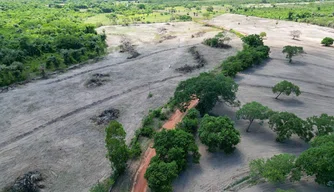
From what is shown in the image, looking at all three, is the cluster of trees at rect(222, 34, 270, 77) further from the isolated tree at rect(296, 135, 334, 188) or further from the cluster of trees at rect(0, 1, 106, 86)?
the cluster of trees at rect(0, 1, 106, 86)

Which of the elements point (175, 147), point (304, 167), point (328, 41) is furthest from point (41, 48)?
point (328, 41)

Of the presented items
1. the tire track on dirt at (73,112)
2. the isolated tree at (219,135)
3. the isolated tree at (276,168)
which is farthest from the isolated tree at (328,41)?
the isolated tree at (276,168)

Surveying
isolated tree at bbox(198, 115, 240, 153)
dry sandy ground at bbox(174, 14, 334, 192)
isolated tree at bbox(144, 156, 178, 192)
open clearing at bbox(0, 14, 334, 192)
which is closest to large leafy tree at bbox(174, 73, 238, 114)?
dry sandy ground at bbox(174, 14, 334, 192)

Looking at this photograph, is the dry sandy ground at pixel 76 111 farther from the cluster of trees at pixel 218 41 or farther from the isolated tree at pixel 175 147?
the isolated tree at pixel 175 147

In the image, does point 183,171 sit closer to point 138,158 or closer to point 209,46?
point 138,158

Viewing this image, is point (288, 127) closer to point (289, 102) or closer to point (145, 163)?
point (289, 102)

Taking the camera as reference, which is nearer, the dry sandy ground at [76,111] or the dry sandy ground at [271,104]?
the dry sandy ground at [271,104]
